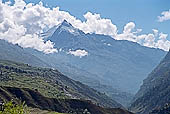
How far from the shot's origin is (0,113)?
64000mm

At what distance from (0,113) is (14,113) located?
277 centimetres

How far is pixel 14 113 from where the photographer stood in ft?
212

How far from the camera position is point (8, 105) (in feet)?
212

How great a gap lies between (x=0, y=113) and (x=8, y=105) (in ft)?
7.24

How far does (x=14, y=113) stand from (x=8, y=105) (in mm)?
2044
